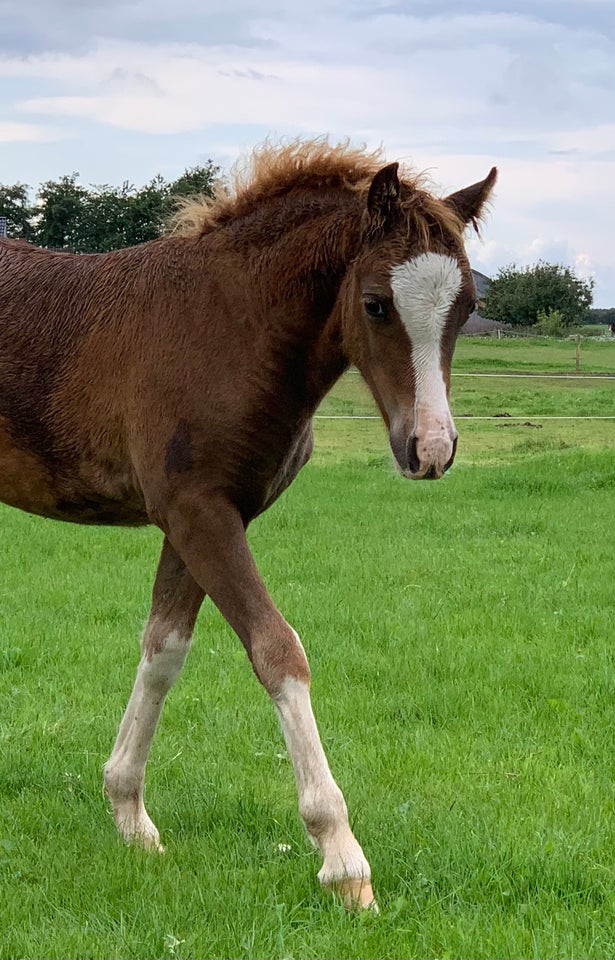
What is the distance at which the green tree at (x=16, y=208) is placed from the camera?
2612 cm

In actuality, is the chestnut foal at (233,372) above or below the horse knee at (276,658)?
above

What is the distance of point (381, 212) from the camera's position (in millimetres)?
3355

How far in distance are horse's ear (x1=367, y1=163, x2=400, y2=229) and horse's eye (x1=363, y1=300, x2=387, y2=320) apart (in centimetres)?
26

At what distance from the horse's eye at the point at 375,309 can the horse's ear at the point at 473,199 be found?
575 millimetres

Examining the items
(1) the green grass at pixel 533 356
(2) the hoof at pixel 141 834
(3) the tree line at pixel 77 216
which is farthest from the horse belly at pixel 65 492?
(1) the green grass at pixel 533 356

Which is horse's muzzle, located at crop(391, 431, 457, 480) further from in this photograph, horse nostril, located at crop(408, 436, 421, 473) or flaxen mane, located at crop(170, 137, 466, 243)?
flaxen mane, located at crop(170, 137, 466, 243)

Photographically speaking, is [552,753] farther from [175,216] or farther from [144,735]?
[175,216]

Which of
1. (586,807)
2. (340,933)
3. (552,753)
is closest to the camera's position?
(340,933)

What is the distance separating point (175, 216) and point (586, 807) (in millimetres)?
2835

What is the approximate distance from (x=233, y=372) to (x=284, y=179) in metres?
0.79

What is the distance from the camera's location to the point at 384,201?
3.35 meters

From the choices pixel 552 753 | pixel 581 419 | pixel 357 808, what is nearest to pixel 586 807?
pixel 552 753

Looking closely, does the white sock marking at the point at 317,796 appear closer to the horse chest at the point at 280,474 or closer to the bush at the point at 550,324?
the horse chest at the point at 280,474

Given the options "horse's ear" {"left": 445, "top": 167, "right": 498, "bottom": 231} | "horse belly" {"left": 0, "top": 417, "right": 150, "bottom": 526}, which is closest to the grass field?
"horse belly" {"left": 0, "top": 417, "right": 150, "bottom": 526}
